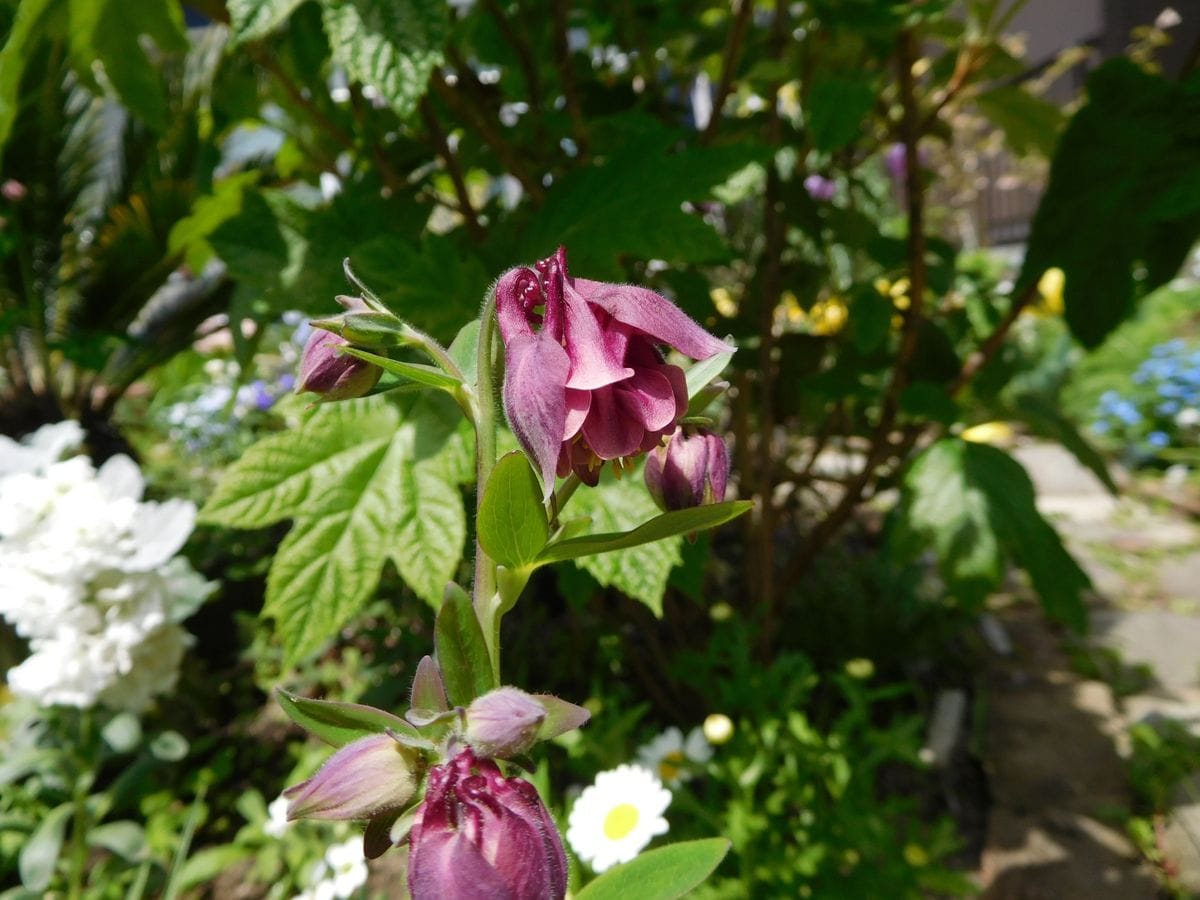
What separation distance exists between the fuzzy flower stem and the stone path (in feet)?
4.57

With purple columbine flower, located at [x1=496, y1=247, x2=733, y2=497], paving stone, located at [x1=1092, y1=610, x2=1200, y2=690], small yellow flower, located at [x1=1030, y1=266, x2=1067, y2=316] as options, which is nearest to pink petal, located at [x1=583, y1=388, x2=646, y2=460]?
purple columbine flower, located at [x1=496, y1=247, x2=733, y2=497]

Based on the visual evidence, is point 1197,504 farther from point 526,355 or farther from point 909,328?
point 526,355

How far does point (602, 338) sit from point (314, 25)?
35.7 inches

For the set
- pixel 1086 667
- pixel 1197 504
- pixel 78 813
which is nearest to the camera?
pixel 78 813

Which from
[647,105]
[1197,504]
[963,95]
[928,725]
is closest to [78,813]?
[647,105]

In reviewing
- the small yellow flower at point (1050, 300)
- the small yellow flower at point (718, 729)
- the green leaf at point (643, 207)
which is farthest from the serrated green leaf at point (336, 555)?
the small yellow flower at point (1050, 300)

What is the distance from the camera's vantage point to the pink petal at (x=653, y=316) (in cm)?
41

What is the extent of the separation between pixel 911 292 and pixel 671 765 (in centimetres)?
88

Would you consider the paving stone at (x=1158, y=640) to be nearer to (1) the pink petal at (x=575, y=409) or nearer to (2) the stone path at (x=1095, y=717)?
(2) the stone path at (x=1095, y=717)

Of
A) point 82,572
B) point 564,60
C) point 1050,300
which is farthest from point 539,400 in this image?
point 1050,300

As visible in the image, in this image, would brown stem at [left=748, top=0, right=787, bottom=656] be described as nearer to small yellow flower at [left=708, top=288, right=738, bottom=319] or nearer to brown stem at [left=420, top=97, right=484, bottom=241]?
small yellow flower at [left=708, top=288, right=738, bottom=319]

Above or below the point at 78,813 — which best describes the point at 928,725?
below

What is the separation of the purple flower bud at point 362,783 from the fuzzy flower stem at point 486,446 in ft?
0.23

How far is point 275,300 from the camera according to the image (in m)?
1.01
